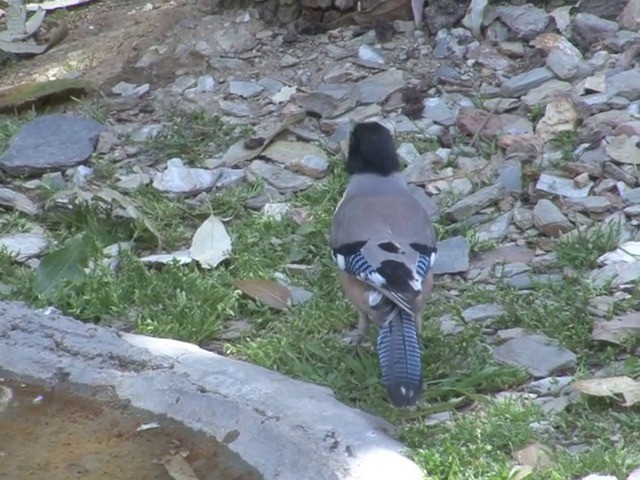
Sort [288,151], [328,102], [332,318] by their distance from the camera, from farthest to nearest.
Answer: [328,102]
[288,151]
[332,318]

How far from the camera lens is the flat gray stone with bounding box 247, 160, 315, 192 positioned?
26.4ft

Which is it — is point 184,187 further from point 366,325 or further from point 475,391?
point 475,391

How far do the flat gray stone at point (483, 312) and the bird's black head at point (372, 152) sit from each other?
86 centimetres

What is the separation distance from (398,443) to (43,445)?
1.51m

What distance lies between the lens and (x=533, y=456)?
523 centimetres

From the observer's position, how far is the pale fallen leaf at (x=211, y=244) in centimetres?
723

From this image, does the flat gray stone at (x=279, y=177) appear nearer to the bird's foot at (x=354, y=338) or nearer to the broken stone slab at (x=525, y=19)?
the bird's foot at (x=354, y=338)

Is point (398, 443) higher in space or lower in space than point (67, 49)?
higher

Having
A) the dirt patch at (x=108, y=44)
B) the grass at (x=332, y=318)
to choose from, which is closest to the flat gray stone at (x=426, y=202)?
the grass at (x=332, y=318)

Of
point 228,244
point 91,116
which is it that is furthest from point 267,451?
point 91,116

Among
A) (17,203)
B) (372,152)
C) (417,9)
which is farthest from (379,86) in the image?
(17,203)

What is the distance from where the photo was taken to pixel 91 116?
29.4 feet

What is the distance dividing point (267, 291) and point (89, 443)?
1368 mm

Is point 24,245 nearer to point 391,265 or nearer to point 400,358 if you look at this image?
point 391,265
